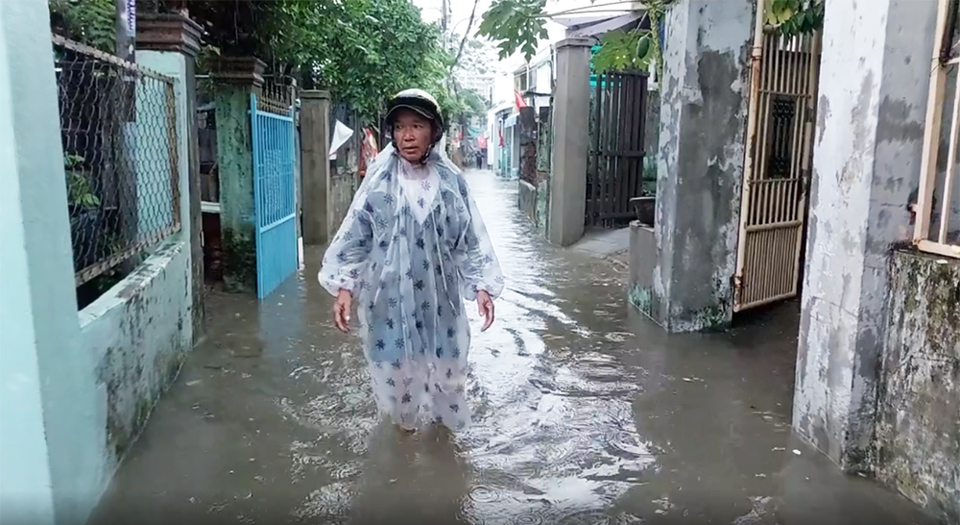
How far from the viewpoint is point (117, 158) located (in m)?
3.94

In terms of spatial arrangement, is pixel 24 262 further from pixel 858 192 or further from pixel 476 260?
pixel 858 192

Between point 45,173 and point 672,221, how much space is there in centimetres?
406

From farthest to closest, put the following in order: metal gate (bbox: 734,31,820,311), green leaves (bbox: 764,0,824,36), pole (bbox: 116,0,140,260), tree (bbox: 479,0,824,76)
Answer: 1. tree (bbox: 479,0,824,76)
2. metal gate (bbox: 734,31,820,311)
3. green leaves (bbox: 764,0,824,36)
4. pole (bbox: 116,0,140,260)

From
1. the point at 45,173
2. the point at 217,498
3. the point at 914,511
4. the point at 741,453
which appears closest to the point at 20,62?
the point at 45,173

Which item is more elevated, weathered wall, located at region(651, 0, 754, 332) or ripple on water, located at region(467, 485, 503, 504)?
→ weathered wall, located at region(651, 0, 754, 332)

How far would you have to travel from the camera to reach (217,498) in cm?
282

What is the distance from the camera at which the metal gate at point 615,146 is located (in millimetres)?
9867

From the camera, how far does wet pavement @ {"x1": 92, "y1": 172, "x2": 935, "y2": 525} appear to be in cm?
278

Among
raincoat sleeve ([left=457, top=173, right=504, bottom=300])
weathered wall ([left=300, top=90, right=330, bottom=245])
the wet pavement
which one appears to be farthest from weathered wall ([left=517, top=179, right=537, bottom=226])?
raincoat sleeve ([left=457, top=173, right=504, bottom=300])

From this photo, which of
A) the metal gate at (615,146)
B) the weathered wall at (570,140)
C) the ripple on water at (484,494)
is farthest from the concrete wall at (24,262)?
the metal gate at (615,146)

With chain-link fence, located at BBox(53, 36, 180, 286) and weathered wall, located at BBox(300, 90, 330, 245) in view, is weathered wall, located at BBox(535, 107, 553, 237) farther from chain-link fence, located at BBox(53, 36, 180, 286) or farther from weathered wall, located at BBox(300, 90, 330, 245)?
chain-link fence, located at BBox(53, 36, 180, 286)

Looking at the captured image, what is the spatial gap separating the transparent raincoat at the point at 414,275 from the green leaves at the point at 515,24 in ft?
12.2

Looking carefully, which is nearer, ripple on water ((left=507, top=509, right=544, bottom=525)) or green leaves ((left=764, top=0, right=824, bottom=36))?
ripple on water ((left=507, top=509, right=544, bottom=525))

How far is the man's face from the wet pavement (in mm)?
1334
